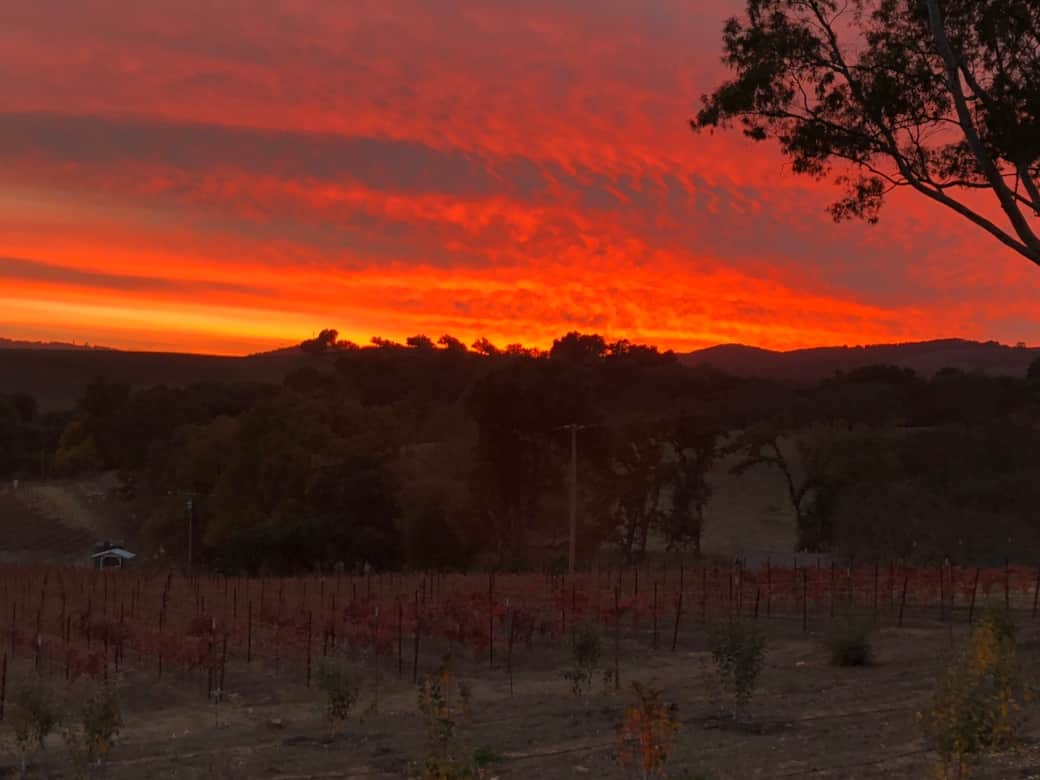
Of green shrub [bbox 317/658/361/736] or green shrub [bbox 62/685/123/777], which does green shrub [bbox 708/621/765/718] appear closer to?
green shrub [bbox 317/658/361/736]

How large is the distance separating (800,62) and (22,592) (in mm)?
25043

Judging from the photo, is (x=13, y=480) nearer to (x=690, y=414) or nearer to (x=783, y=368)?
(x=690, y=414)

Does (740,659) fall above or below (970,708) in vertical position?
below

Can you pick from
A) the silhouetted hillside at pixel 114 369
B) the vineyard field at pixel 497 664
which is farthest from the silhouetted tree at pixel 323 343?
the vineyard field at pixel 497 664

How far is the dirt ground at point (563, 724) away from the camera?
1226cm

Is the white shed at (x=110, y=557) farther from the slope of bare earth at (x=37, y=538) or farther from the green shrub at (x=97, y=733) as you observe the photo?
the green shrub at (x=97, y=733)

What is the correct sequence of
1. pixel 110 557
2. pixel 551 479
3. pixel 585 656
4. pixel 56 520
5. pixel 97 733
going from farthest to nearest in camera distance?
pixel 56 520 < pixel 110 557 < pixel 551 479 < pixel 585 656 < pixel 97 733

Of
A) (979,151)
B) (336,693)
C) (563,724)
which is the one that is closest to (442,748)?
(563,724)

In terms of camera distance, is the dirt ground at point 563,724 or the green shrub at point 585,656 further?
the green shrub at point 585,656

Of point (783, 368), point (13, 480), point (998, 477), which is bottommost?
point (13, 480)

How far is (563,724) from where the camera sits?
50.2ft

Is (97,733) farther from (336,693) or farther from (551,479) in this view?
(551,479)

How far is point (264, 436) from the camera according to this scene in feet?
193

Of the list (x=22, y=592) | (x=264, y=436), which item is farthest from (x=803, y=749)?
(x=264, y=436)
